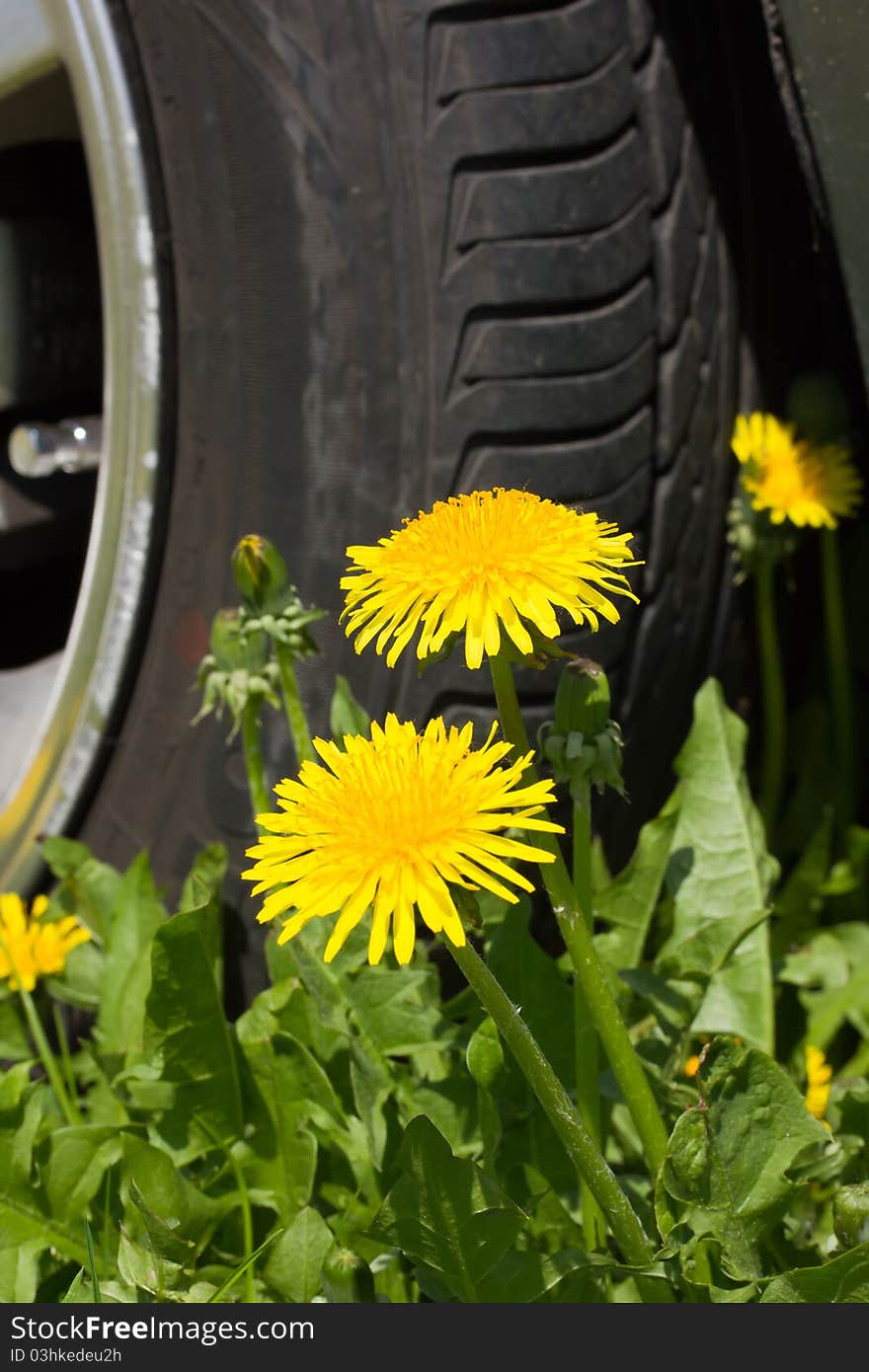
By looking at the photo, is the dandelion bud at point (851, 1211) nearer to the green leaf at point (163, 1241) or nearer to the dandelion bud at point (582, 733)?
the dandelion bud at point (582, 733)

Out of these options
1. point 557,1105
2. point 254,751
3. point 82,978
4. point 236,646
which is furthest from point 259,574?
point 82,978

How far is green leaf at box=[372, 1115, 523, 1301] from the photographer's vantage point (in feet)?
3.40

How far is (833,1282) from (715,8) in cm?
131

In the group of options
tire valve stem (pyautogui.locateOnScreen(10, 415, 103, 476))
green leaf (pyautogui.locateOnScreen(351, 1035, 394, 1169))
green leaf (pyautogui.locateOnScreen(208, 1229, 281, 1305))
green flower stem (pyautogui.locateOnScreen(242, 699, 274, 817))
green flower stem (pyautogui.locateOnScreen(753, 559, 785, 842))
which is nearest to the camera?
green leaf (pyautogui.locateOnScreen(208, 1229, 281, 1305))

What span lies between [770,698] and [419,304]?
0.69 metres

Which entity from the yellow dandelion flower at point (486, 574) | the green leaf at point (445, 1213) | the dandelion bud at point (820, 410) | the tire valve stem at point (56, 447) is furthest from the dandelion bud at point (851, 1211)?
the tire valve stem at point (56, 447)

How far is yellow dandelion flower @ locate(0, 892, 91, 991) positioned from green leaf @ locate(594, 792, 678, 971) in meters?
0.58

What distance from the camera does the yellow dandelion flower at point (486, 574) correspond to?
3.15ft

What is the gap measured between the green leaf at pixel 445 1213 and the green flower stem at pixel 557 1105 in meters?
0.07

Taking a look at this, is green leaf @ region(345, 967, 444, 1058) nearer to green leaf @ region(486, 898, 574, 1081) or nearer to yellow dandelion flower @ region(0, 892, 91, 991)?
green leaf @ region(486, 898, 574, 1081)

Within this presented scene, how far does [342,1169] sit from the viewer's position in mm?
1362

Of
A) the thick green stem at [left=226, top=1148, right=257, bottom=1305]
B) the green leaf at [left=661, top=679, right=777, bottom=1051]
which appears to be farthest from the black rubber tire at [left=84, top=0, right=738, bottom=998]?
the thick green stem at [left=226, top=1148, right=257, bottom=1305]

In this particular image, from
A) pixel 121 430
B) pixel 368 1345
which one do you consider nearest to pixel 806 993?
pixel 368 1345

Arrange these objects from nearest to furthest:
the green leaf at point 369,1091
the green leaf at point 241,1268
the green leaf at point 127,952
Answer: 1. the green leaf at point 241,1268
2. the green leaf at point 369,1091
3. the green leaf at point 127,952
